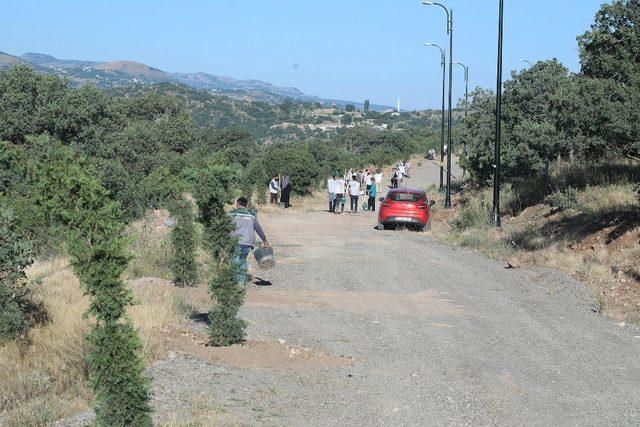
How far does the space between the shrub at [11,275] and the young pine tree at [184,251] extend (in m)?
3.47

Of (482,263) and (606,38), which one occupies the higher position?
(606,38)

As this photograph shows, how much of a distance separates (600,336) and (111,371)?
7571mm

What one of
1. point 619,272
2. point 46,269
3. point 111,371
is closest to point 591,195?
point 619,272

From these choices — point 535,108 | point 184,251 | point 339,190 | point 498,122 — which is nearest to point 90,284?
point 184,251

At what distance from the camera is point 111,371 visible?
6605 mm

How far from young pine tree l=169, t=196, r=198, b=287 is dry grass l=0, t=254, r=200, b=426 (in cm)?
122

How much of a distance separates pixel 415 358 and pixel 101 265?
478 cm

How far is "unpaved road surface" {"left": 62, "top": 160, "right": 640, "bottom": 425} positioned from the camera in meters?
7.93

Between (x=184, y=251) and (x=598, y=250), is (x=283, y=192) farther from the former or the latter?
(x=184, y=251)

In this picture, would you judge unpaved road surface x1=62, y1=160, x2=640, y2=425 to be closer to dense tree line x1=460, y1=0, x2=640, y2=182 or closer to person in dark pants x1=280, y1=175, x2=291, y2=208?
dense tree line x1=460, y1=0, x2=640, y2=182

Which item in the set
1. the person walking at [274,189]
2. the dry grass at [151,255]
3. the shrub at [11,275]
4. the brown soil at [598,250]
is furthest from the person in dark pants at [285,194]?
the shrub at [11,275]

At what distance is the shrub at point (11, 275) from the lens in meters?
10.8

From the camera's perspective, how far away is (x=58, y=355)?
10.0 meters

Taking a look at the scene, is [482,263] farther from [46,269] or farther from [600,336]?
[46,269]
